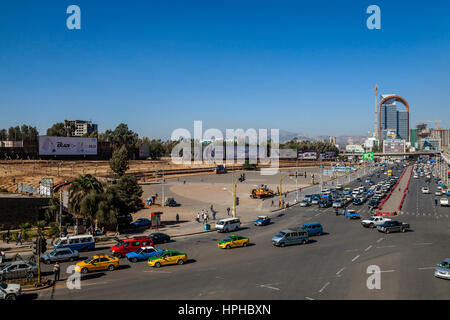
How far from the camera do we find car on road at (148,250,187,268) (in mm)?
26125

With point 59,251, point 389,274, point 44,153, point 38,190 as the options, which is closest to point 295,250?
point 389,274

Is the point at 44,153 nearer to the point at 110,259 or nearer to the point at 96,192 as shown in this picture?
the point at 96,192

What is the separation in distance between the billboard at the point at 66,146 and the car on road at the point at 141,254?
109 m

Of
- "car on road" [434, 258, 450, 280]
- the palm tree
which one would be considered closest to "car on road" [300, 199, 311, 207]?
the palm tree

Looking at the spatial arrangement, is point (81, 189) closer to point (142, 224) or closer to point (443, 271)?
point (142, 224)

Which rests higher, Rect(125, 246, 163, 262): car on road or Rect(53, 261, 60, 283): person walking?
Rect(53, 261, 60, 283): person walking

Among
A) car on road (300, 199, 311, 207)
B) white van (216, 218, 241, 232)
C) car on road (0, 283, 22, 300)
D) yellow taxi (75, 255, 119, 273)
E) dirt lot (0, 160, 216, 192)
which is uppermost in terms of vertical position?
dirt lot (0, 160, 216, 192)

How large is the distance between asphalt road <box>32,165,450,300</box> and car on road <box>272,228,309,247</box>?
0.74 metres

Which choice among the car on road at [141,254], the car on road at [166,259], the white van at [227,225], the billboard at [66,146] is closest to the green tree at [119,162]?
the billboard at [66,146]

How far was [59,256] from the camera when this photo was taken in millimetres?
27688

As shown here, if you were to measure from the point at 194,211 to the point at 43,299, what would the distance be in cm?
3681

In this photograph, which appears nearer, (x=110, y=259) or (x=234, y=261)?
(x=110, y=259)

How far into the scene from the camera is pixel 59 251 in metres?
27.8

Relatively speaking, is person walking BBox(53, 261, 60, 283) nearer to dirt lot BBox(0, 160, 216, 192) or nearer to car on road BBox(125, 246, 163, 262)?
car on road BBox(125, 246, 163, 262)
